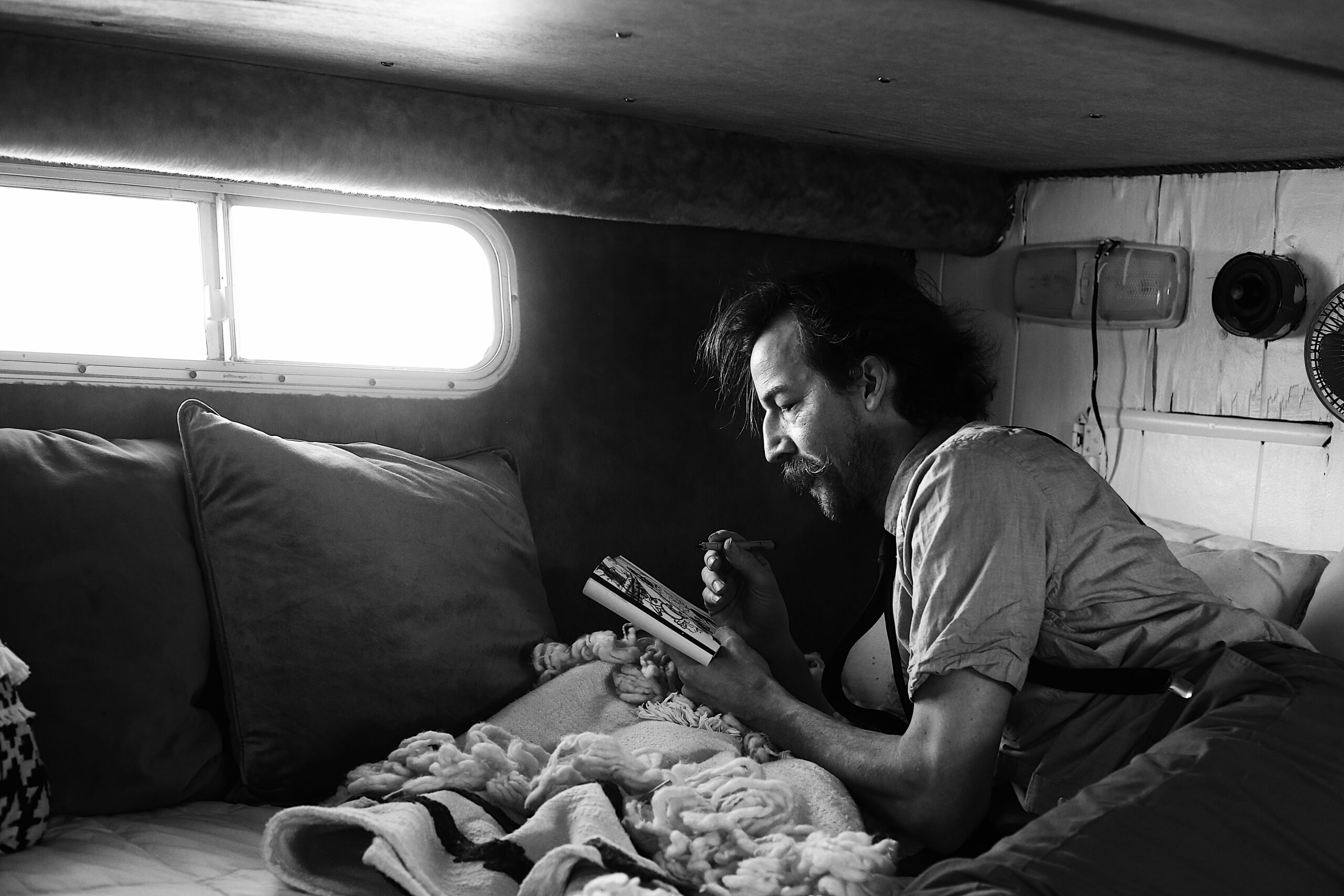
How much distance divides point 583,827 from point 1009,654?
67 centimetres

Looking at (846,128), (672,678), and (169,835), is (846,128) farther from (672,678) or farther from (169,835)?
(169,835)

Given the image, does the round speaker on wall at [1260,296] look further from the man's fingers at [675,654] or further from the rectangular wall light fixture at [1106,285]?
the man's fingers at [675,654]

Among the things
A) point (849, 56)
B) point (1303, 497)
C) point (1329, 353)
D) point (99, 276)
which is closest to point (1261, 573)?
point (1303, 497)

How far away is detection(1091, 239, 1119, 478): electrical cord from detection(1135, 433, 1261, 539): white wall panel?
0.11m

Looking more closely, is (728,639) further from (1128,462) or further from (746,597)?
(1128,462)

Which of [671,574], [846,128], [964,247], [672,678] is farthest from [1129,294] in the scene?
[672,678]

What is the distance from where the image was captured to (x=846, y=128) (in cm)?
247

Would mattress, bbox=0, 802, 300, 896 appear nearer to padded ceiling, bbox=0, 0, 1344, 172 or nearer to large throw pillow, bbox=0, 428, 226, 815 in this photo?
large throw pillow, bbox=0, 428, 226, 815

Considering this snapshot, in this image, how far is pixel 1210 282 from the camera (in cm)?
267

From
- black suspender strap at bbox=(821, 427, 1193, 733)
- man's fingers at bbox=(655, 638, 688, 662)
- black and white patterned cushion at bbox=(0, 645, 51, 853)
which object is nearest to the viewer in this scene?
black and white patterned cushion at bbox=(0, 645, 51, 853)

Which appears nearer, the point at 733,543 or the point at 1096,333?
the point at 733,543

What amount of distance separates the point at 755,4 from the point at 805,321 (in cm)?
85

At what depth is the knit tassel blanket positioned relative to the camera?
4.57 ft

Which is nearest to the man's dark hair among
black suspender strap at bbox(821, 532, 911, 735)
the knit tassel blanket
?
black suspender strap at bbox(821, 532, 911, 735)
